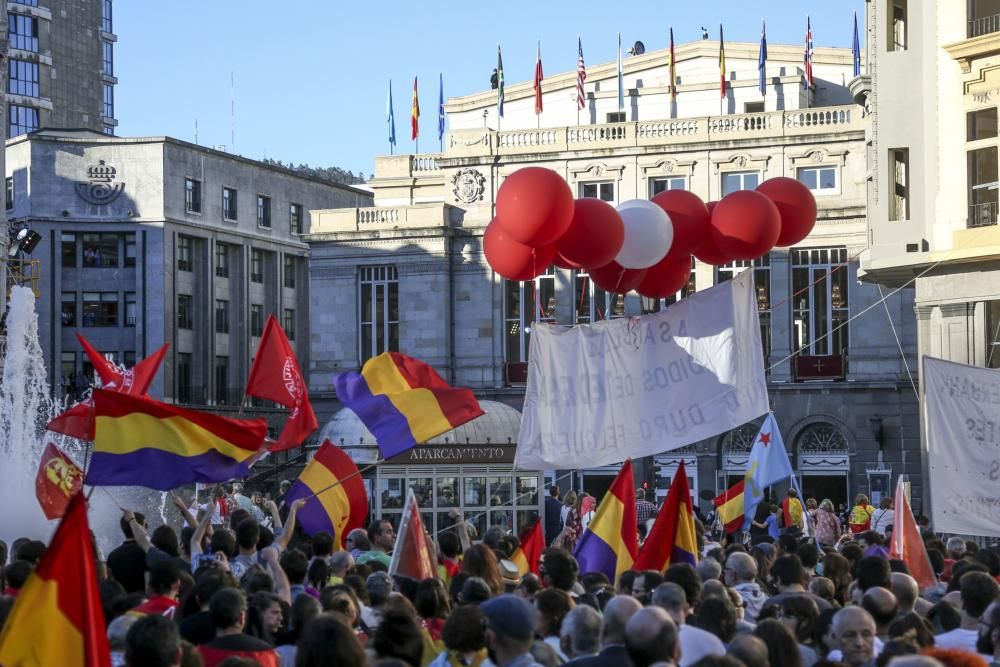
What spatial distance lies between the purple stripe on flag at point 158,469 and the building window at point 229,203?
55.2 metres

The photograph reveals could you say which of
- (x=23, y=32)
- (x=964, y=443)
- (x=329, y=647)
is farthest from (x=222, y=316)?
(x=329, y=647)

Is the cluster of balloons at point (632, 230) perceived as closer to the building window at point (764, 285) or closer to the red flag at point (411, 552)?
the red flag at point (411, 552)

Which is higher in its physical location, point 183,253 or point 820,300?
point 183,253

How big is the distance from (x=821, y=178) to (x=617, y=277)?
37.4 meters

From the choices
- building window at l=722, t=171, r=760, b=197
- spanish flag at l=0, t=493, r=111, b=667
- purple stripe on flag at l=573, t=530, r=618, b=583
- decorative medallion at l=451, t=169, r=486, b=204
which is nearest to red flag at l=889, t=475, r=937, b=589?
purple stripe on flag at l=573, t=530, r=618, b=583

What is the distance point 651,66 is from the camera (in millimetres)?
59812

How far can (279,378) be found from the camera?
16781 mm

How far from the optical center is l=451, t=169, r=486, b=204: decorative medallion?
55.7m

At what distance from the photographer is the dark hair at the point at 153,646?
23.7ft

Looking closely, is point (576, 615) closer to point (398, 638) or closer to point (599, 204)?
point (398, 638)

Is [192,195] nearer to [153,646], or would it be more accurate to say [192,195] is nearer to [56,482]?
[56,482]

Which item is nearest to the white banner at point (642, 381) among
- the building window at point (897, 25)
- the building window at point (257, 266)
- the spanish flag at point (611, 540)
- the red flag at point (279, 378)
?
the spanish flag at point (611, 540)

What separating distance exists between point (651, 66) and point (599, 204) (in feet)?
150

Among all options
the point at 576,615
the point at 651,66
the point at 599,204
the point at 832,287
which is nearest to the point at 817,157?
the point at 832,287
